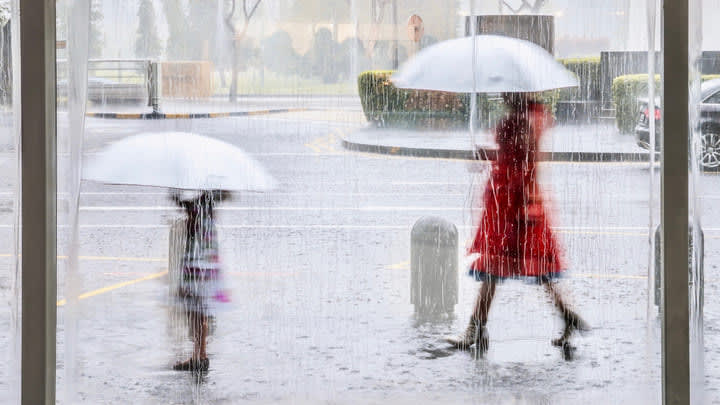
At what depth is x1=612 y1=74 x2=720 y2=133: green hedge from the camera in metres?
3.32

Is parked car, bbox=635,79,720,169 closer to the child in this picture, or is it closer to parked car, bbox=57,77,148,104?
the child

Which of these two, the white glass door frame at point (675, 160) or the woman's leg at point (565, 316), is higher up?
the white glass door frame at point (675, 160)

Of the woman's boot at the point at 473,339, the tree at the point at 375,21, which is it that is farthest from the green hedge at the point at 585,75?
the woman's boot at the point at 473,339

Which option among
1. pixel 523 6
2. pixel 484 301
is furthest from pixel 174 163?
pixel 523 6

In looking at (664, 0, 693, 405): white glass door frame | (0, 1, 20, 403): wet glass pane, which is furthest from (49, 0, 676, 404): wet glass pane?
(664, 0, 693, 405): white glass door frame

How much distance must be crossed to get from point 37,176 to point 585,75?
197 centimetres

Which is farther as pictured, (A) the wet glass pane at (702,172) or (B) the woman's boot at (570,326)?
(B) the woman's boot at (570,326)

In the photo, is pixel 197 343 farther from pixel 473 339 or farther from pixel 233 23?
pixel 233 23

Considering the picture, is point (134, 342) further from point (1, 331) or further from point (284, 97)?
point (284, 97)

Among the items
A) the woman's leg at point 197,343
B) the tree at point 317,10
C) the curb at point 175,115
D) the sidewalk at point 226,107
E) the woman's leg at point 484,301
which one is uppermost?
the tree at point 317,10

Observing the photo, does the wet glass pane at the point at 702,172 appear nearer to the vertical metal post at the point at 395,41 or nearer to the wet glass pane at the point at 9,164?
the vertical metal post at the point at 395,41

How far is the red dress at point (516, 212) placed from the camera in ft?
11.1

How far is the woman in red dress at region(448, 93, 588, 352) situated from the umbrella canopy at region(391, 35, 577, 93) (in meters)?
0.08

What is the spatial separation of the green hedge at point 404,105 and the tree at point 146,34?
0.77 metres
